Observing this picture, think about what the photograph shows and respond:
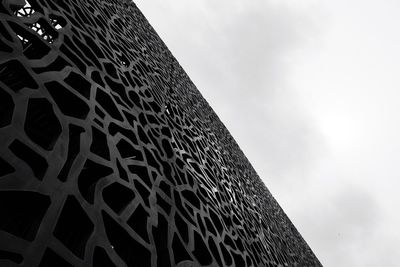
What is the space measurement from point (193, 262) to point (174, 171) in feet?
4.13

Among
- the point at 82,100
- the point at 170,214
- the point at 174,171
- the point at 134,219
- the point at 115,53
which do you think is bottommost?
the point at 134,219

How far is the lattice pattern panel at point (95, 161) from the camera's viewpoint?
6.71 feet

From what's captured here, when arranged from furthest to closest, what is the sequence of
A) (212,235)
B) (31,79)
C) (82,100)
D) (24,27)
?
(212,235), (82,100), (24,27), (31,79)

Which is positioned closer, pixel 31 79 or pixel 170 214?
pixel 31 79

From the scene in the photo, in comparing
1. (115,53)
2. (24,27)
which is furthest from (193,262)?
(115,53)

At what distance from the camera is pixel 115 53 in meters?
4.69

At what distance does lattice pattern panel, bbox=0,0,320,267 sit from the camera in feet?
6.71

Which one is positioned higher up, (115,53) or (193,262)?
(115,53)

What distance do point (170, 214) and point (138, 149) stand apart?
688 mm

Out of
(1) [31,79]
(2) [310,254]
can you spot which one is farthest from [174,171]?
(2) [310,254]

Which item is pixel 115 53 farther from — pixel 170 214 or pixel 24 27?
pixel 170 214

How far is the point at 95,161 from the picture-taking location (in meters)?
2.65

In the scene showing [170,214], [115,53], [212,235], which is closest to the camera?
[170,214]

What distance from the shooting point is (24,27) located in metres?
2.70
